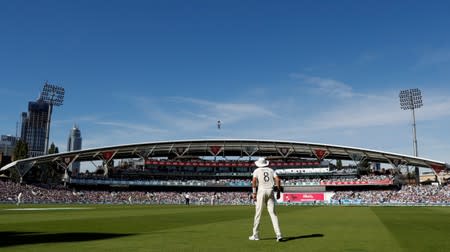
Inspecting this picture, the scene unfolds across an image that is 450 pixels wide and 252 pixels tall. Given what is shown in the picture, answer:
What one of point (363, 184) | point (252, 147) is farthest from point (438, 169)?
point (252, 147)

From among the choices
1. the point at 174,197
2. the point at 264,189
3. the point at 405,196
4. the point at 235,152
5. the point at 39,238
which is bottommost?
the point at 174,197

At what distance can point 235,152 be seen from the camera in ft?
352

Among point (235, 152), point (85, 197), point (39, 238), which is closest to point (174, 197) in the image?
point (85, 197)

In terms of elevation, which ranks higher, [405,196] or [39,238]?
[39,238]

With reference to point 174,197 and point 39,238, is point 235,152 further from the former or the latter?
point 39,238

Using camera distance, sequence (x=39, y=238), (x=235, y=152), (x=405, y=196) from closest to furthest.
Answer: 1. (x=39, y=238)
2. (x=405, y=196)
3. (x=235, y=152)

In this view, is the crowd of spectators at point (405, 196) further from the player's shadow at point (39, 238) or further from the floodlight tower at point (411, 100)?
the player's shadow at point (39, 238)

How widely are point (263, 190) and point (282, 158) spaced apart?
95624mm

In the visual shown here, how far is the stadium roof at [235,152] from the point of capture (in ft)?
307

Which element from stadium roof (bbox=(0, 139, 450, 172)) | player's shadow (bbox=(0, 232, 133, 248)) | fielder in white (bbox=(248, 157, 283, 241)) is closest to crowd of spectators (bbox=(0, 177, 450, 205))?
stadium roof (bbox=(0, 139, 450, 172))

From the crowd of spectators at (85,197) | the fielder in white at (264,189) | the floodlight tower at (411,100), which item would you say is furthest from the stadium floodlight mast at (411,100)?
the fielder in white at (264,189)

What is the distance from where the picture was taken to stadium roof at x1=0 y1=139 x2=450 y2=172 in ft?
307

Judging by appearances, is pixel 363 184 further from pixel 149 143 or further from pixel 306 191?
pixel 149 143

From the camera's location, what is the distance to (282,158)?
105 m
